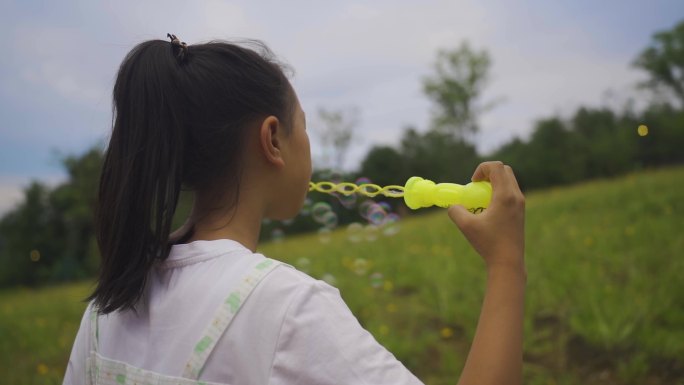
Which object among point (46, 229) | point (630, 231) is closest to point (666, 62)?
point (630, 231)

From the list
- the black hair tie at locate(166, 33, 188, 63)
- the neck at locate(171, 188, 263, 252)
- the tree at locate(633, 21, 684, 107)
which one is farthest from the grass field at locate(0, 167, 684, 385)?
the tree at locate(633, 21, 684, 107)

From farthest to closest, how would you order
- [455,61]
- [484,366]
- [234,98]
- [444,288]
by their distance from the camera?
[455,61]
[444,288]
[234,98]
[484,366]

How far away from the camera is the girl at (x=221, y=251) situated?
729 millimetres

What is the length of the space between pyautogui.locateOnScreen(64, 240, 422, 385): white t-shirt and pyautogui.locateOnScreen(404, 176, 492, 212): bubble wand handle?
1.01 feet

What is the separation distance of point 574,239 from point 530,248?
36 cm

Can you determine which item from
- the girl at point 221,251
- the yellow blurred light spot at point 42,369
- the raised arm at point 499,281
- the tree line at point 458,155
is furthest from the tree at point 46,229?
the raised arm at point 499,281

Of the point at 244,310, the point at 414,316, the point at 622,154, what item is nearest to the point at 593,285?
the point at 414,316

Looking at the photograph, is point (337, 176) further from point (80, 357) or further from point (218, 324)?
point (218, 324)

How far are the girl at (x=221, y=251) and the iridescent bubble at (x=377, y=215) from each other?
87 cm

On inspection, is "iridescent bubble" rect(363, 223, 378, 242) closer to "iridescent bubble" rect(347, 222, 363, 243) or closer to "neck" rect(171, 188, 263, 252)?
"iridescent bubble" rect(347, 222, 363, 243)

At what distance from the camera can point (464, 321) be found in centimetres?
296

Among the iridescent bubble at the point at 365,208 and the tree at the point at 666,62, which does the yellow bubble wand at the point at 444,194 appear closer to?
the iridescent bubble at the point at 365,208

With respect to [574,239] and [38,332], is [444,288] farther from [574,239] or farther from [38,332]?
[38,332]

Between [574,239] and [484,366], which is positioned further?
[574,239]
